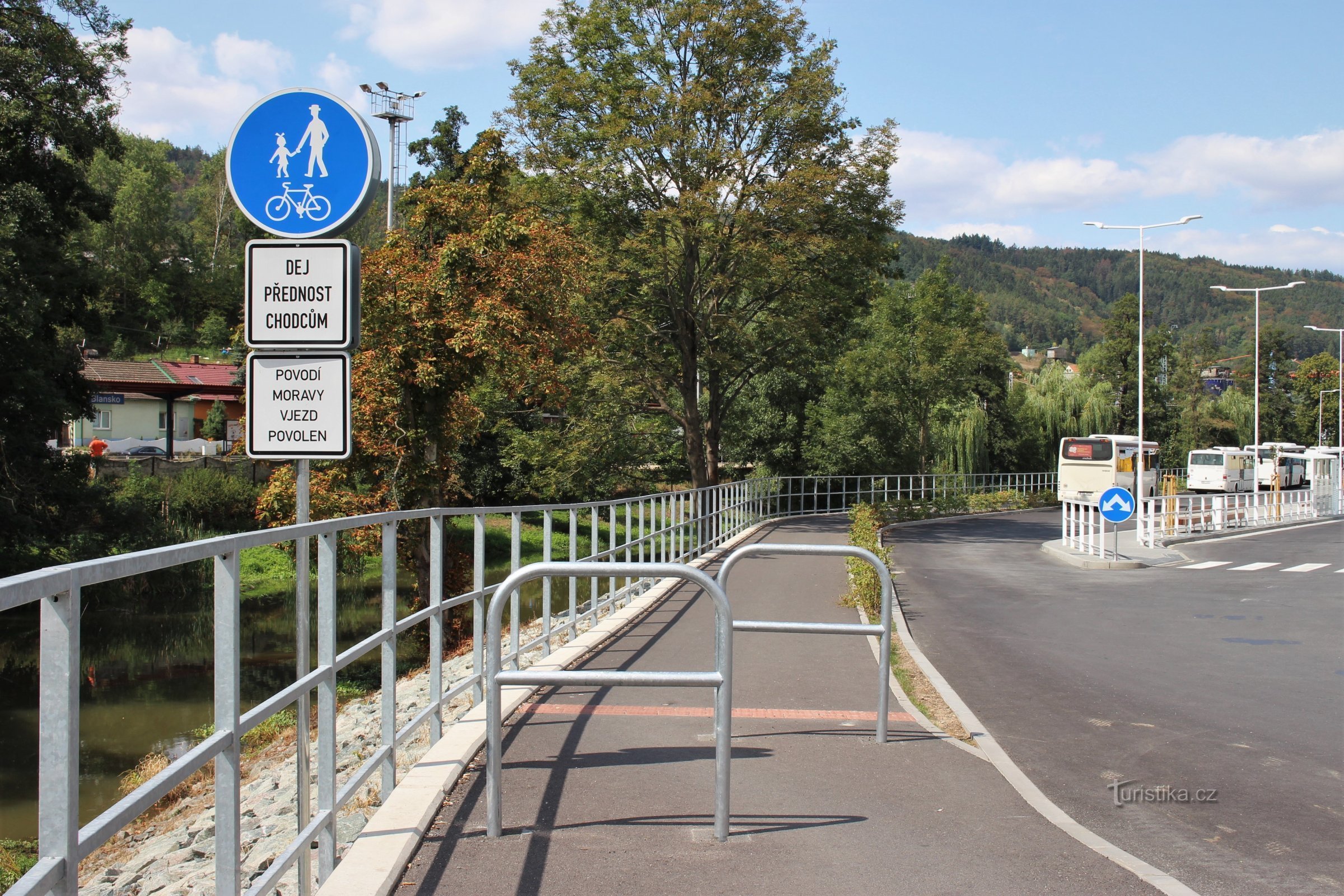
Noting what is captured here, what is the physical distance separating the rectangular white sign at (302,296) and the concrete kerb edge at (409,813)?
6.50 ft

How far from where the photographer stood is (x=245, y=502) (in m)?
36.5

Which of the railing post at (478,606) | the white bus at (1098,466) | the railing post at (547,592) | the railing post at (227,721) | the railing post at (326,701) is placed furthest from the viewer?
the white bus at (1098,466)

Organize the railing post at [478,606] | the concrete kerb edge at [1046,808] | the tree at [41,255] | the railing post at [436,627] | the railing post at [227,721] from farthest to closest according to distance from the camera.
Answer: the tree at [41,255]
the railing post at [478,606]
the railing post at [436,627]
the concrete kerb edge at [1046,808]
the railing post at [227,721]

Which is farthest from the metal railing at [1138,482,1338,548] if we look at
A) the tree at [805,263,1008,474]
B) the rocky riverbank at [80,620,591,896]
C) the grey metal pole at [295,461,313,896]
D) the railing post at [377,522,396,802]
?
the grey metal pole at [295,461,313,896]

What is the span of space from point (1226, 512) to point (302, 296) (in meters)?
33.9

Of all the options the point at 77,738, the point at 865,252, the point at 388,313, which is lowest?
the point at 77,738

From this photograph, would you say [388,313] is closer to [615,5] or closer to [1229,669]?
[1229,669]

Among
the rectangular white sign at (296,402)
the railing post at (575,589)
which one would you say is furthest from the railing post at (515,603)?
the rectangular white sign at (296,402)

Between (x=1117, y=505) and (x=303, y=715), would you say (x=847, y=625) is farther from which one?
(x=1117, y=505)

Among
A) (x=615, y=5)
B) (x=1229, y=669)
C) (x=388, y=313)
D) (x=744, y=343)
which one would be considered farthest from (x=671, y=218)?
(x=1229, y=669)

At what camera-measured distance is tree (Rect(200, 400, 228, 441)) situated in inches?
2525

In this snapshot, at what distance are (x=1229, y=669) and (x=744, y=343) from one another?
74.3 feet

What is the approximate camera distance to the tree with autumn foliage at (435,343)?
1878 cm

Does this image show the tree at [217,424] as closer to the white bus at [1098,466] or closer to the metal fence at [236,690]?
the white bus at [1098,466]
